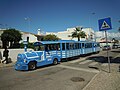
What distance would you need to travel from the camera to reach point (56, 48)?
16234 millimetres

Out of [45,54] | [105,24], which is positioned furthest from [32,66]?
[105,24]

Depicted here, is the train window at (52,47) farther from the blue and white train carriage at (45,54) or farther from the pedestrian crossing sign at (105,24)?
the pedestrian crossing sign at (105,24)

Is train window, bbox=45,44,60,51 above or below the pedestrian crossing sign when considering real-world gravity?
below

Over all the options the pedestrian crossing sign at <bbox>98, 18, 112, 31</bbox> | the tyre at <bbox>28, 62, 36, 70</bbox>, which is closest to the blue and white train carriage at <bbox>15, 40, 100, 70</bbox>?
the tyre at <bbox>28, 62, 36, 70</bbox>

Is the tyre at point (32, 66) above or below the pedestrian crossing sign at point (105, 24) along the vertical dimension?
below

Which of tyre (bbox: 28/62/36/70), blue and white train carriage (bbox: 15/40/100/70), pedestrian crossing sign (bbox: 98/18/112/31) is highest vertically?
pedestrian crossing sign (bbox: 98/18/112/31)

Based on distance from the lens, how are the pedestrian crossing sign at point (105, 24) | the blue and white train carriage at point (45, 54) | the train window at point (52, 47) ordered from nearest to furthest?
the pedestrian crossing sign at point (105, 24), the blue and white train carriage at point (45, 54), the train window at point (52, 47)

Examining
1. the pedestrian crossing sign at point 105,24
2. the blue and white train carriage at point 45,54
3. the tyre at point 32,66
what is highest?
the pedestrian crossing sign at point 105,24

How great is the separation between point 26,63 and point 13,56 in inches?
338

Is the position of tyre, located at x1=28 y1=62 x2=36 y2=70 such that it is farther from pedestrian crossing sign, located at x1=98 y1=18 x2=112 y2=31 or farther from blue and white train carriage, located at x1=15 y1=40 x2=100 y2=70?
pedestrian crossing sign, located at x1=98 y1=18 x2=112 y2=31


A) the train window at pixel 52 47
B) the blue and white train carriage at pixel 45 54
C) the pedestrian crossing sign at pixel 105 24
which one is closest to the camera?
the pedestrian crossing sign at pixel 105 24

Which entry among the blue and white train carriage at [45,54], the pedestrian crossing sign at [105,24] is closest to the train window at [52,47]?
the blue and white train carriage at [45,54]

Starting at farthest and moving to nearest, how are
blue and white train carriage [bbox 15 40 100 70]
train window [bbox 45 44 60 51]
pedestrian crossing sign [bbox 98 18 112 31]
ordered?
train window [bbox 45 44 60 51]
blue and white train carriage [bbox 15 40 100 70]
pedestrian crossing sign [bbox 98 18 112 31]

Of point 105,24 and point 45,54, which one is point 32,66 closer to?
point 45,54
